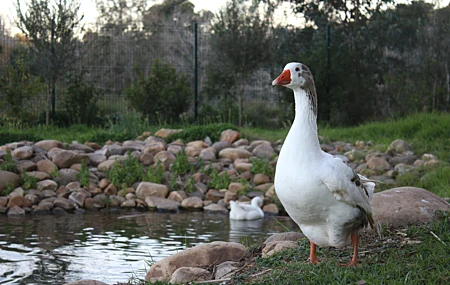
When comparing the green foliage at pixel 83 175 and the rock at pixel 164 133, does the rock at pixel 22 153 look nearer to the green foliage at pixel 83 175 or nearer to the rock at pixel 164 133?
the green foliage at pixel 83 175

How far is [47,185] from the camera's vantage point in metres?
12.1

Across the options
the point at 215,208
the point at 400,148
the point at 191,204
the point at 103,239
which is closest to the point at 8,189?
the point at 191,204

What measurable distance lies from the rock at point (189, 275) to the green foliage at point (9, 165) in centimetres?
761

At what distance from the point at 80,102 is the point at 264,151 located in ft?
23.1

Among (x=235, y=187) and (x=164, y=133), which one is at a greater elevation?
(x=164, y=133)

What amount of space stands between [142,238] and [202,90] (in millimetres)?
10468

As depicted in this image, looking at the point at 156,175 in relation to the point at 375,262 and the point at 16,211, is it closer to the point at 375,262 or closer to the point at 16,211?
the point at 16,211

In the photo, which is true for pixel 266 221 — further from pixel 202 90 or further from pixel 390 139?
pixel 202 90

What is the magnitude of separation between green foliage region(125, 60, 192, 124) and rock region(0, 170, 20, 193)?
6336 millimetres

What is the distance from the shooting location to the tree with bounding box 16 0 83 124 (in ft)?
58.5

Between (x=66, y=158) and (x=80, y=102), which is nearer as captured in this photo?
(x=66, y=158)

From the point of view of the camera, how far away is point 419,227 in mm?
5906

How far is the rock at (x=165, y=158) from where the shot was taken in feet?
43.0

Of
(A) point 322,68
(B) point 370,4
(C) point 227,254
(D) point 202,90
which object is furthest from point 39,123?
(C) point 227,254
